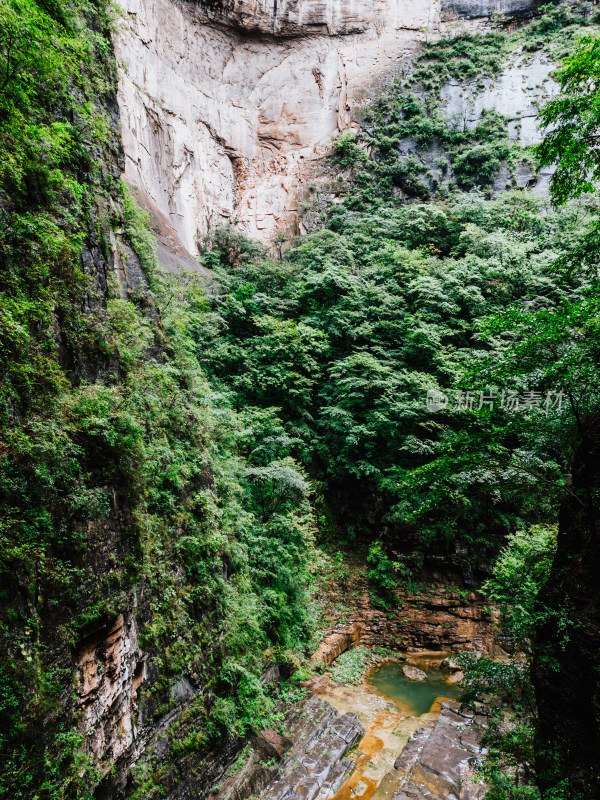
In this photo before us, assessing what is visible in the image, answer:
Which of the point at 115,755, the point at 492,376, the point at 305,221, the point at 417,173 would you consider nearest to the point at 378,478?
the point at 492,376

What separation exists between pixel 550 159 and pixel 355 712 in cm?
1065

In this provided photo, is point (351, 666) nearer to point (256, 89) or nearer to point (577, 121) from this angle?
point (577, 121)

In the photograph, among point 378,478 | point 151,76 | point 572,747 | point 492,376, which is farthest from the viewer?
point 151,76

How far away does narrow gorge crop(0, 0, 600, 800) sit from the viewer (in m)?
3.77

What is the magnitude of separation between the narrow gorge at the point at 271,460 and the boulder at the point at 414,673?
0.08 m

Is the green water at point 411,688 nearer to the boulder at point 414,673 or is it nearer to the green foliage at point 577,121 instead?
the boulder at point 414,673

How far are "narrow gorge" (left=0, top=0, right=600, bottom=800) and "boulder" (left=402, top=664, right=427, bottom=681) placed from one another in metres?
0.08

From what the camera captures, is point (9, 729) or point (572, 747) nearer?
point (9, 729)

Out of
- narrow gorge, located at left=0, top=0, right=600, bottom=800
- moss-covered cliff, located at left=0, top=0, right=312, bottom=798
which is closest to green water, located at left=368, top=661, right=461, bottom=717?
narrow gorge, located at left=0, top=0, right=600, bottom=800

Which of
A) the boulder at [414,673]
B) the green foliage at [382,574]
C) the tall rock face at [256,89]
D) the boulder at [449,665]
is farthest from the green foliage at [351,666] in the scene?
the tall rock face at [256,89]

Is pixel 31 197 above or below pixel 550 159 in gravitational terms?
below

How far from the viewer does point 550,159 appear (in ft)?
18.6

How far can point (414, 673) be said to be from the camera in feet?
34.1

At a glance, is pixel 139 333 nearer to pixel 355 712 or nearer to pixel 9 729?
pixel 9 729
